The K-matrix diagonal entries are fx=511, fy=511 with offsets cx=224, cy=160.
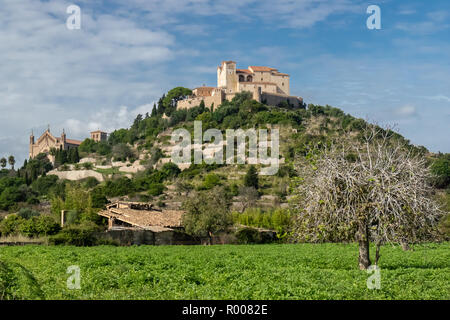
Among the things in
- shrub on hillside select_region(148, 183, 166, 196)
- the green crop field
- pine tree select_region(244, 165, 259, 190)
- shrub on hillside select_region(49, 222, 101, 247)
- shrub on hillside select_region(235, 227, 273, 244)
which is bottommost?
shrub on hillside select_region(235, 227, 273, 244)

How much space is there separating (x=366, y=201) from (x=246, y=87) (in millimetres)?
105916

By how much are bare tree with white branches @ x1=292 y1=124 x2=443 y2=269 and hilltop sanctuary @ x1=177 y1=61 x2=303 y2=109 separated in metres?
101

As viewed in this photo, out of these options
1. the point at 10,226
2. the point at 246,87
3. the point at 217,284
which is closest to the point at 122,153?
the point at 246,87

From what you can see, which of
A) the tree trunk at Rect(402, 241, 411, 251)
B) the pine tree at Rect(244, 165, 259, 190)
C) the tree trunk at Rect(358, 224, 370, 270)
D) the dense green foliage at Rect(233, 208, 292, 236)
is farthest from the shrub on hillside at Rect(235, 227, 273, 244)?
the pine tree at Rect(244, 165, 259, 190)

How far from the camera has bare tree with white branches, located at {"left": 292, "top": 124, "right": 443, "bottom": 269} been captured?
16.2m

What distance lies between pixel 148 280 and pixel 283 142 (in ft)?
254

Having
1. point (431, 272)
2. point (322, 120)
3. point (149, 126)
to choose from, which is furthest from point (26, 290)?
point (149, 126)

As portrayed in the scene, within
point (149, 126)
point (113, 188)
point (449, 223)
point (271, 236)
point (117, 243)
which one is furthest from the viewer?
point (149, 126)

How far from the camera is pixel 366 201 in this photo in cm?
1633

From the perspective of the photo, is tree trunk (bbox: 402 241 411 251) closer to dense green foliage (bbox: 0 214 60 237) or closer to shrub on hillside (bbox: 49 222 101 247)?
shrub on hillside (bbox: 49 222 101 247)

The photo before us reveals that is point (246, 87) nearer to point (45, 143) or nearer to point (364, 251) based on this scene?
point (45, 143)

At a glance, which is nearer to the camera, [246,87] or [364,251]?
[364,251]
